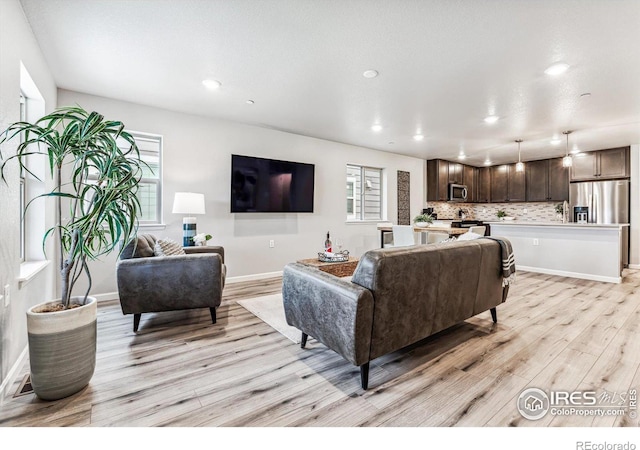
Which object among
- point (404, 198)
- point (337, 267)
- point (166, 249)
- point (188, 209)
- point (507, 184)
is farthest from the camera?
point (507, 184)

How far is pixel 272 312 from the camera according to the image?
3193 millimetres

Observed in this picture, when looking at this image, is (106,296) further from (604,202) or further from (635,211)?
(635,211)

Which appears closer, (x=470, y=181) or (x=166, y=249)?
(x=166, y=249)

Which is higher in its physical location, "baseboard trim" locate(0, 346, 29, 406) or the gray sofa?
the gray sofa

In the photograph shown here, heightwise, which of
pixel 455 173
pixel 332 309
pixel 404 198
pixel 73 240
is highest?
pixel 455 173

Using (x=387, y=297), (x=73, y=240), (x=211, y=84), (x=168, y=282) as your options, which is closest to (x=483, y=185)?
(x=211, y=84)

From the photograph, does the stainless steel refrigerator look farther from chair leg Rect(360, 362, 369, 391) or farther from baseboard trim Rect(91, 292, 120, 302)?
baseboard trim Rect(91, 292, 120, 302)

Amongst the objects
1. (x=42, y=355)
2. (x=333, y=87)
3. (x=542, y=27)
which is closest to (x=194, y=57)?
(x=333, y=87)

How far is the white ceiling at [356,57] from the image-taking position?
200 centimetres

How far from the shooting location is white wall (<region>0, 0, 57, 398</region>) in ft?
5.77

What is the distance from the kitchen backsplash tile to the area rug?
521cm

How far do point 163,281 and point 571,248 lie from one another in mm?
6054
